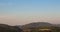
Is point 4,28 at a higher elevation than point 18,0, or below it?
below

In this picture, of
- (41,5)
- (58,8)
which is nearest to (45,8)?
(41,5)

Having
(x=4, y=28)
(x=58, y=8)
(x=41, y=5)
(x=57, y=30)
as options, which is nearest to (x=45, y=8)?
(x=41, y=5)

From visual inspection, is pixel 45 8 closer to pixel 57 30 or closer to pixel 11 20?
pixel 57 30

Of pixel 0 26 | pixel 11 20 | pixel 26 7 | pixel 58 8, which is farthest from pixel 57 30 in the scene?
pixel 0 26

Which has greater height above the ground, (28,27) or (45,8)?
(45,8)

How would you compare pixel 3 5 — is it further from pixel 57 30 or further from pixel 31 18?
pixel 57 30

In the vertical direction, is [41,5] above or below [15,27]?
above

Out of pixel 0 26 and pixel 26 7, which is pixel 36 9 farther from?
pixel 0 26

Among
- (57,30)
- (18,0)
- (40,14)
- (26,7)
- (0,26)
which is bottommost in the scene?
(57,30)

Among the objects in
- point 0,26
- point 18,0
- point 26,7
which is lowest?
Result: point 0,26
